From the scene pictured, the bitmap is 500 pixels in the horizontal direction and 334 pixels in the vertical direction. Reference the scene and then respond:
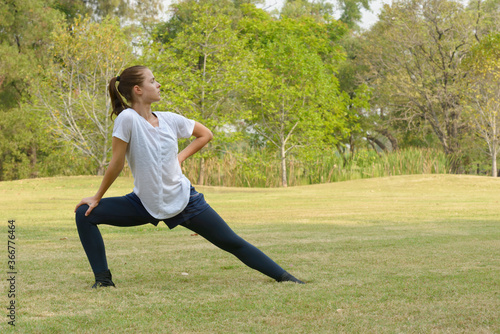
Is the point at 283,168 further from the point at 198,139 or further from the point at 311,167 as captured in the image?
the point at 198,139

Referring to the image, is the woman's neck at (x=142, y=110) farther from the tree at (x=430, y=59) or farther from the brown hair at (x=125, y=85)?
the tree at (x=430, y=59)

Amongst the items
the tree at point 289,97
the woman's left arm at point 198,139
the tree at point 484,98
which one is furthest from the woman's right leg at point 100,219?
the tree at point 484,98

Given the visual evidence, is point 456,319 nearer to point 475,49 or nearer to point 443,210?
point 443,210

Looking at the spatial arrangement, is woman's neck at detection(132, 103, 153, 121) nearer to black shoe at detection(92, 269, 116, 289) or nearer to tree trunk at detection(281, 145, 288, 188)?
black shoe at detection(92, 269, 116, 289)

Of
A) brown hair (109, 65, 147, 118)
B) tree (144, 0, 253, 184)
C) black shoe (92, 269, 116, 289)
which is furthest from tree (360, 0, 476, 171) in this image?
black shoe (92, 269, 116, 289)

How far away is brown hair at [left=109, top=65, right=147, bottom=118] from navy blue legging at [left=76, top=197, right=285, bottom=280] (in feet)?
2.35

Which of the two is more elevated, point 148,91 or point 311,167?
point 148,91

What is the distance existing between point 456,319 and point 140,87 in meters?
2.68

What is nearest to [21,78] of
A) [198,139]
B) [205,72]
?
[205,72]

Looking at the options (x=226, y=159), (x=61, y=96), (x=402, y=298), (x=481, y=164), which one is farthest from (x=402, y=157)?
(x=402, y=298)

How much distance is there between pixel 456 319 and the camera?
366cm

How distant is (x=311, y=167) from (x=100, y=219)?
77.4ft

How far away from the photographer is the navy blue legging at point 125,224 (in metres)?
4.62

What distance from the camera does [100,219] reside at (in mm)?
4621
